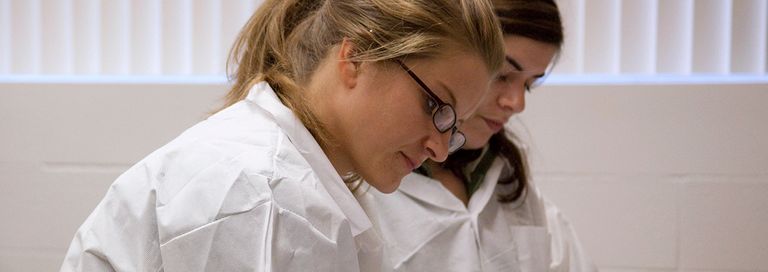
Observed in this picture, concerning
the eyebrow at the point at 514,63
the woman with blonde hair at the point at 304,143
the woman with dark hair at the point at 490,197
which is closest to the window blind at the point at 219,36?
the woman with dark hair at the point at 490,197

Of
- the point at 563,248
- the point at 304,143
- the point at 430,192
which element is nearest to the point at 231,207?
the point at 304,143

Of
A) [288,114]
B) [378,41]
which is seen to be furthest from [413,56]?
[288,114]

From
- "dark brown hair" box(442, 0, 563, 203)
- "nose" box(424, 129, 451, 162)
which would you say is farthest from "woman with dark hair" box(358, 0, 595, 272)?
"nose" box(424, 129, 451, 162)

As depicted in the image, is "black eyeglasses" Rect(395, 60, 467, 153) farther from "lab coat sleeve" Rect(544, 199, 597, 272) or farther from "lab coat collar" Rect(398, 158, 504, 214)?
"lab coat sleeve" Rect(544, 199, 597, 272)

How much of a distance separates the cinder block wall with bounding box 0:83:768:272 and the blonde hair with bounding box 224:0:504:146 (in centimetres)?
119

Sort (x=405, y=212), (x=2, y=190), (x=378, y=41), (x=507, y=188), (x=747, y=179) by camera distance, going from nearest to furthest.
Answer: (x=378, y=41) → (x=405, y=212) → (x=507, y=188) → (x=747, y=179) → (x=2, y=190)

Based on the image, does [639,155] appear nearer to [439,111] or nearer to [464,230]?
[464,230]

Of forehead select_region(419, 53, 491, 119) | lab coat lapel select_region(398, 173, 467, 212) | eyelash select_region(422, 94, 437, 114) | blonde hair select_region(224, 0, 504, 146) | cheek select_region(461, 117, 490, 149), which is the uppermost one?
blonde hair select_region(224, 0, 504, 146)

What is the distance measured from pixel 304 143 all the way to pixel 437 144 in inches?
6.3

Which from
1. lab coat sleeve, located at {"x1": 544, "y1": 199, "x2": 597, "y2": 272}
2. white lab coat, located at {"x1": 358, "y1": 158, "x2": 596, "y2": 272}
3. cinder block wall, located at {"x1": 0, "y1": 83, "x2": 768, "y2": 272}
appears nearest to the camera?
white lab coat, located at {"x1": 358, "y1": 158, "x2": 596, "y2": 272}

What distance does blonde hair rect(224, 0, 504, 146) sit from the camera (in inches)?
41.9

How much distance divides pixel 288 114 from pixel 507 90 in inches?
26.1

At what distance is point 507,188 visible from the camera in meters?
1.78

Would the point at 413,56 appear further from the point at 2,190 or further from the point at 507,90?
the point at 2,190
